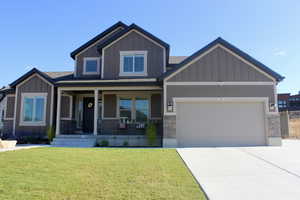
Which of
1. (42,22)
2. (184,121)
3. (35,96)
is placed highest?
(42,22)

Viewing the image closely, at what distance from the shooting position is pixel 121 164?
6082mm

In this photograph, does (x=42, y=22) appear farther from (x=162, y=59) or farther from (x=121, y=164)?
(x=121, y=164)

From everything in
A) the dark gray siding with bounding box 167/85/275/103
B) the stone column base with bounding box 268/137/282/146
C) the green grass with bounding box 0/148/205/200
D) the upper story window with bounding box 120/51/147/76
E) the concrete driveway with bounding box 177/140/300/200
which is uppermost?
the upper story window with bounding box 120/51/147/76

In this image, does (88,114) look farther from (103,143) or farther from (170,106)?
(170,106)

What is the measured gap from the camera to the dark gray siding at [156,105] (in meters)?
13.3

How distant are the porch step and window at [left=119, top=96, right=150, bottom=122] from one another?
2.87 m

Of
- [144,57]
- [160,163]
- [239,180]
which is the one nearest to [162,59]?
[144,57]

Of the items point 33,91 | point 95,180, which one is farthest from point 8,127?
point 95,180

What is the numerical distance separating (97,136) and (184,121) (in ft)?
16.7

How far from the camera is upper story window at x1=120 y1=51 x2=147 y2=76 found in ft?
44.5

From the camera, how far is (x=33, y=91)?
1347 cm

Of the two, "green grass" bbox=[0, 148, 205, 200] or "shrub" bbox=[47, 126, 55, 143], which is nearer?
"green grass" bbox=[0, 148, 205, 200]

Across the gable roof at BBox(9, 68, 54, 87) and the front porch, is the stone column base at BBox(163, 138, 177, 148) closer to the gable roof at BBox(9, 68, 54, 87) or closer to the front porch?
the front porch

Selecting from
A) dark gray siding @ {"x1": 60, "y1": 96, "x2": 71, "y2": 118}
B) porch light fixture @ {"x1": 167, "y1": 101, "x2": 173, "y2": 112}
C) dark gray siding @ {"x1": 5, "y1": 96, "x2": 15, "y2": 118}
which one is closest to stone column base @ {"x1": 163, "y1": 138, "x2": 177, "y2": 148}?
porch light fixture @ {"x1": 167, "y1": 101, "x2": 173, "y2": 112}
